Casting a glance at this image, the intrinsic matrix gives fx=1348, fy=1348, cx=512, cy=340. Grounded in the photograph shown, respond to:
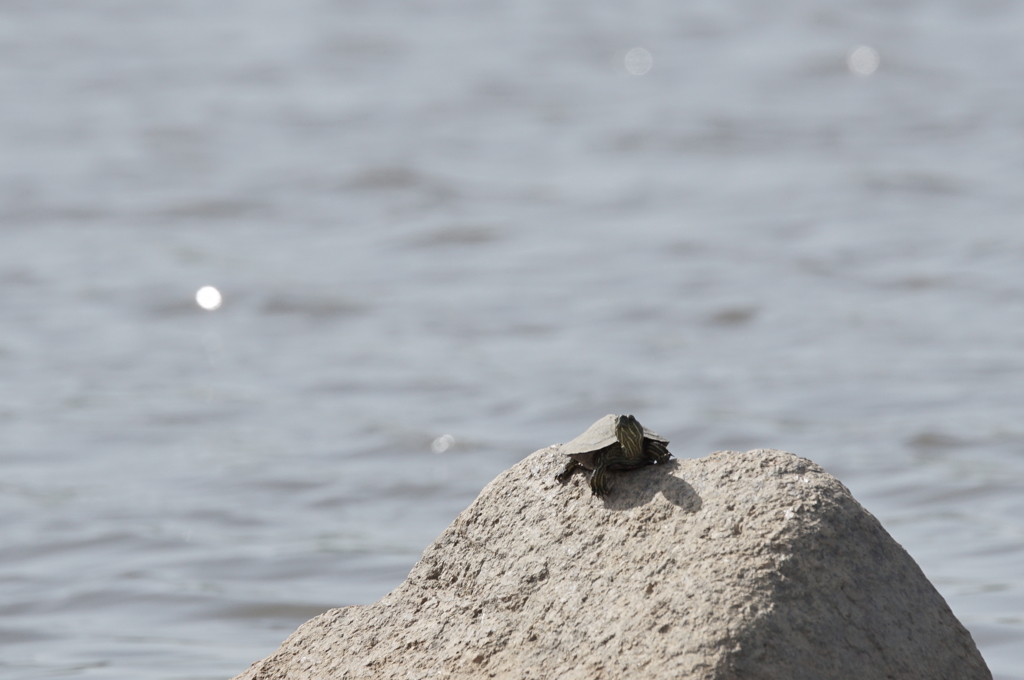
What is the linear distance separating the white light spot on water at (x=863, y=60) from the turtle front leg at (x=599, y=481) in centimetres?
1427

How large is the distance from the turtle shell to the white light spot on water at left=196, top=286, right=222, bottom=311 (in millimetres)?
7560

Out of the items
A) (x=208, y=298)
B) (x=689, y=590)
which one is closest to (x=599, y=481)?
(x=689, y=590)

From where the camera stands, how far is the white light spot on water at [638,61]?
1734cm

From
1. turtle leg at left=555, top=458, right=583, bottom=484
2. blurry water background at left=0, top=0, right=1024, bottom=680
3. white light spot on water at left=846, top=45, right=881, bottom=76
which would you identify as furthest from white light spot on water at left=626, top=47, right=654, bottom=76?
turtle leg at left=555, top=458, right=583, bottom=484

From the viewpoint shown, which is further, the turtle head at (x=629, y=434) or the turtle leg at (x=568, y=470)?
the turtle leg at (x=568, y=470)

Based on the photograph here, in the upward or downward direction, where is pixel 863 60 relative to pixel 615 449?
upward

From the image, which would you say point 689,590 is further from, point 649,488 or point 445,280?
point 445,280

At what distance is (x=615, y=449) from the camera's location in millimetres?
3180

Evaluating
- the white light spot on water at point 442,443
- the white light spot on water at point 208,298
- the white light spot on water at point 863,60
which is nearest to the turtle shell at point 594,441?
the white light spot on water at point 442,443

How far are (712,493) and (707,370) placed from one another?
5714 mm

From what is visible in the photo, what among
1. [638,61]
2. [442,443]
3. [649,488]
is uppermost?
[638,61]

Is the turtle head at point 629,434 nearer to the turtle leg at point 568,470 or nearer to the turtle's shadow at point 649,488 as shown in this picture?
the turtle's shadow at point 649,488

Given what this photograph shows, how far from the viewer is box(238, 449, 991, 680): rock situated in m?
2.88

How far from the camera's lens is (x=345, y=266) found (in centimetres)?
1116
